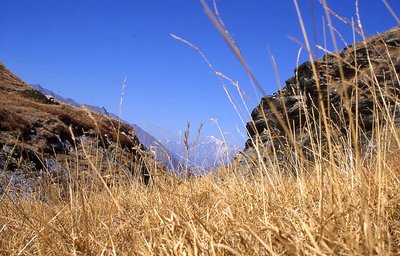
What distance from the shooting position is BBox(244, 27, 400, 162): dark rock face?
105cm

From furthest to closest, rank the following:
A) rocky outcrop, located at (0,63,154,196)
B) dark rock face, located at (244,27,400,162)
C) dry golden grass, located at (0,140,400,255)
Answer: rocky outcrop, located at (0,63,154,196) < dark rock face, located at (244,27,400,162) < dry golden grass, located at (0,140,400,255)

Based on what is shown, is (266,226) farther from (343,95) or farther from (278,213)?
(343,95)

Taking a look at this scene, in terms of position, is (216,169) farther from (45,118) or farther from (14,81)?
(14,81)

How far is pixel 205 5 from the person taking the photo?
0.70m

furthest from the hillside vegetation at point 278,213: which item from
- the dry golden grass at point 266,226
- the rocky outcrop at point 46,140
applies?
the rocky outcrop at point 46,140

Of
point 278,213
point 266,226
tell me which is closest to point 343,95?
point 278,213

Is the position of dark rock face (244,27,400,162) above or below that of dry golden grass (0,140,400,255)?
above

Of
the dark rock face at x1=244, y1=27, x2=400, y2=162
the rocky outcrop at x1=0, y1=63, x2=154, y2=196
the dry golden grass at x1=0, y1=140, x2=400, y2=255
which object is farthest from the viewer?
the rocky outcrop at x1=0, y1=63, x2=154, y2=196

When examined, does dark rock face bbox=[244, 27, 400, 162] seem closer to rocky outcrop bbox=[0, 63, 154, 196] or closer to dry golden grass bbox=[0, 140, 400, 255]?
dry golden grass bbox=[0, 140, 400, 255]

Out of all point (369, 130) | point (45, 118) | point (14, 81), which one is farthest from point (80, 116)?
point (369, 130)

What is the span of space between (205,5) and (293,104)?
28.5 feet

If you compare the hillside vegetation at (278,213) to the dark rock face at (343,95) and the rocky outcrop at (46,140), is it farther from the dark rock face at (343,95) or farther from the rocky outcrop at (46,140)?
the rocky outcrop at (46,140)

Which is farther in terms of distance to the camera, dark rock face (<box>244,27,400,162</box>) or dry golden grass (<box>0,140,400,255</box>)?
dark rock face (<box>244,27,400,162</box>)

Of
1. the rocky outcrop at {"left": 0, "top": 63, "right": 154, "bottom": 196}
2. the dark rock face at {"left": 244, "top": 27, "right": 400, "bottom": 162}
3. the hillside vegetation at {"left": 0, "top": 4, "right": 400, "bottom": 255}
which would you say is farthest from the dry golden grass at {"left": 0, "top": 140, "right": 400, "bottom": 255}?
the rocky outcrop at {"left": 0, "top": 63, "right": 154, "bottom": 196}
